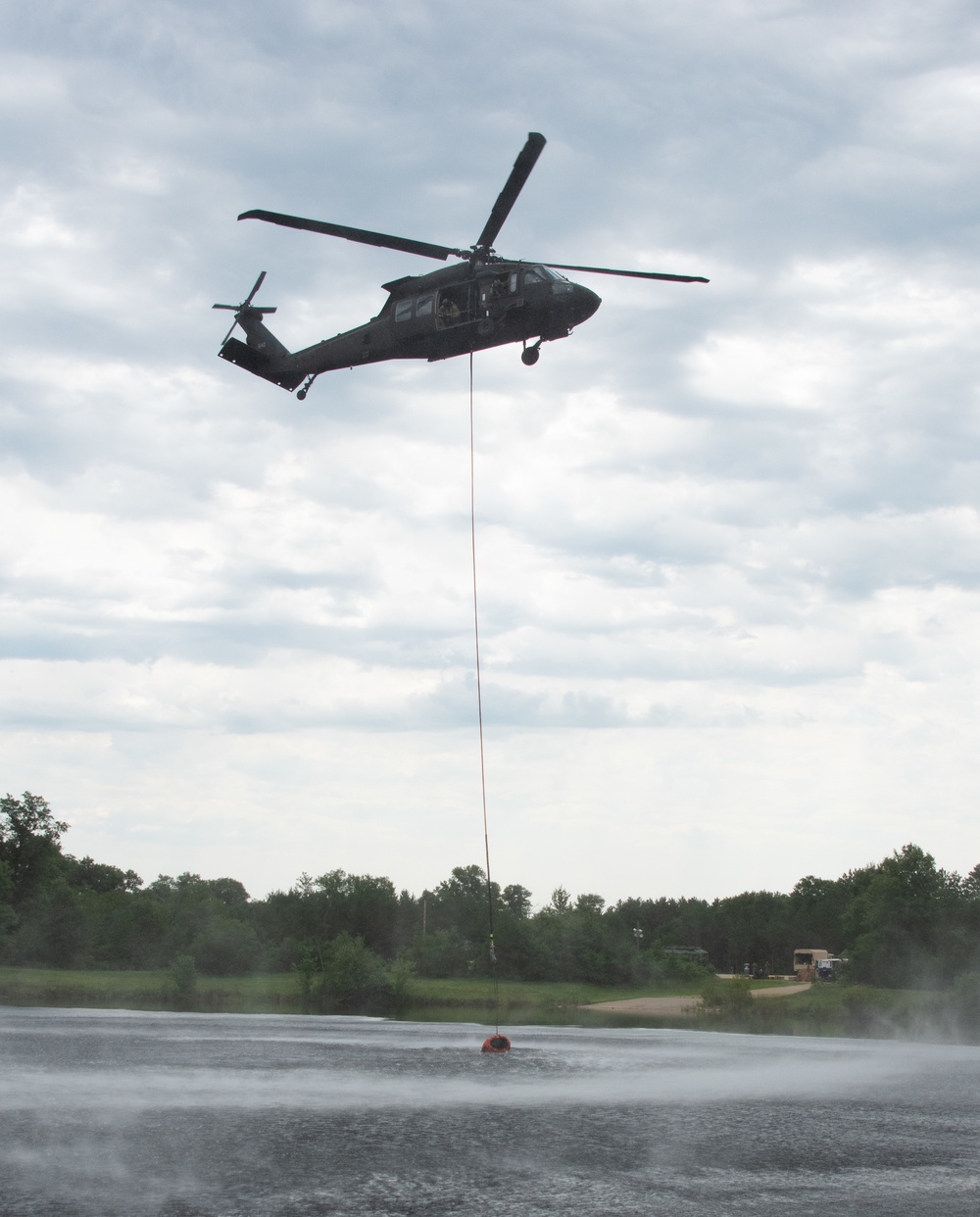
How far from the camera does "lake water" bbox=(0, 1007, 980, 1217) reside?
3064 cm

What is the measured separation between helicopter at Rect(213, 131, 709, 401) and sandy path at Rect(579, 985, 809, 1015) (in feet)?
253

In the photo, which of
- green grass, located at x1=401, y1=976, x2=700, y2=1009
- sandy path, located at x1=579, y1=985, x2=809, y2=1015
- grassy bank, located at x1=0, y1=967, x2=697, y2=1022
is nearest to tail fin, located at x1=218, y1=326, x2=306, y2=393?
grassy bank, located at x1=0, y1=967, x2=697, y2=1022

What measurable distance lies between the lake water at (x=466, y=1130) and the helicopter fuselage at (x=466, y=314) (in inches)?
869

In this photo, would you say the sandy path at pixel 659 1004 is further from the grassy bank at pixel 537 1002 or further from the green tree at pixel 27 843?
the green tree at pixel 27 843

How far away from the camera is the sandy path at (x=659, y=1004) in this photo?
106500 mm

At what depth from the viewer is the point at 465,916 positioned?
6122 inches

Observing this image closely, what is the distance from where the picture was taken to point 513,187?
104 feet

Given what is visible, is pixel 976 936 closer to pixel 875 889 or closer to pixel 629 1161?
pixel 875 889

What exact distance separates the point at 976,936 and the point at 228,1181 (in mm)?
83557

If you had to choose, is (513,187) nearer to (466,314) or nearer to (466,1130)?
(466,314)

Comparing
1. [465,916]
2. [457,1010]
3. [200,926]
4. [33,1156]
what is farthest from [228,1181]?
[465,916]

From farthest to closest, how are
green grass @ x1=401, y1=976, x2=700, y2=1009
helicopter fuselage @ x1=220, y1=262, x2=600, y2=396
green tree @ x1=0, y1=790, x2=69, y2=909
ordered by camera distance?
green tree @ x1=0, y1=790, x2=69, y2=909 < green grass @ x1=401, y1=976, x2=700, y2=1009 < helicopter fuselage @ x1=220, y1=262, x2=600, y2=396

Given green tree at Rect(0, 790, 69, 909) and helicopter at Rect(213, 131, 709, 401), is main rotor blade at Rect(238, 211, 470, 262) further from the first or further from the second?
→ green tree at Rect(0, 790, 69, 909)

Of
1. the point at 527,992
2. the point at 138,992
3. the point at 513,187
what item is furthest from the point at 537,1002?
the point at 513,187
